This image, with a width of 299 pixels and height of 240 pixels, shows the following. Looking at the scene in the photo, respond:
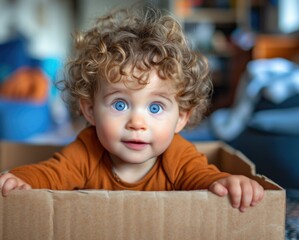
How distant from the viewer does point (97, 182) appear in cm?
92

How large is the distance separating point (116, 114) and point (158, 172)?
17 centimetres

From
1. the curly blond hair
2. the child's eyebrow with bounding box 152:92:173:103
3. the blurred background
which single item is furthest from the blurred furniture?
the child's eyebrow with bounding box 152:92:173:103

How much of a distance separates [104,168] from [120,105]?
0.18 m

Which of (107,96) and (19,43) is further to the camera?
(19,43)

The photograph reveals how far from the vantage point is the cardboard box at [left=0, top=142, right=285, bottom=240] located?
593 millimetres

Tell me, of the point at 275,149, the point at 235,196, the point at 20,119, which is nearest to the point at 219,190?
the point at 235,196

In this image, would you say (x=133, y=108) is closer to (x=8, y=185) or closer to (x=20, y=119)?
(x=8, y=185)

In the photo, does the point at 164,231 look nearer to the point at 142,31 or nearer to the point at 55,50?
the point at 142,31

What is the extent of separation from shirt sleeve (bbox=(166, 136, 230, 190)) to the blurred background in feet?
1.25

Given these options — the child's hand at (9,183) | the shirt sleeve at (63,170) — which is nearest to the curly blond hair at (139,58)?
the shirt sleeve at (63,170)

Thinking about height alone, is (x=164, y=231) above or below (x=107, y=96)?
below

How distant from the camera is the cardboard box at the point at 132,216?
1.94 feet

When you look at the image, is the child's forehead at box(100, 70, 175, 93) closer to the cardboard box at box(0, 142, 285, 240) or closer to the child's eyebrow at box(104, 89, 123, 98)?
the child's eyebrow at box(104, 89, 123, 98)

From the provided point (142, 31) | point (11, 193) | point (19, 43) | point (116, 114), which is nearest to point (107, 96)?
point (116, 114)
